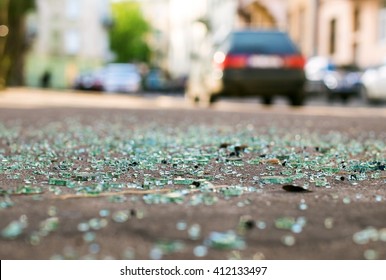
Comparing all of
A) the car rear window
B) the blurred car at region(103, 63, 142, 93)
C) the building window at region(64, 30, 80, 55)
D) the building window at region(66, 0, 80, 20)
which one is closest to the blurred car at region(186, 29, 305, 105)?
the car rear window

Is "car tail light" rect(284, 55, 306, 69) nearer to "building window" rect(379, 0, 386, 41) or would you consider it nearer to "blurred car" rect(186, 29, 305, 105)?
"blurred car" rect(186, 29, 305, 105)

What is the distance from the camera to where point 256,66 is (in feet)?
47.7

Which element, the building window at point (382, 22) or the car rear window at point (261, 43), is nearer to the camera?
the car rear window at point (261, 43)

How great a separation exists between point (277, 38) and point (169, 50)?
71632 mm

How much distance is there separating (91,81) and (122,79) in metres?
3.59

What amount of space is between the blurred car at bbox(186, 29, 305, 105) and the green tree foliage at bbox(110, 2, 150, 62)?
68.5 metres

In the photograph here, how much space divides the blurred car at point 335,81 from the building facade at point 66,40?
37224 mm

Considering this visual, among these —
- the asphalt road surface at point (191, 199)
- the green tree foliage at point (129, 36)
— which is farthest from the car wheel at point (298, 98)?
the green tree foliage at point (129, 36)

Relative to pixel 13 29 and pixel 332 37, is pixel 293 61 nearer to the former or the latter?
pixel 332 37

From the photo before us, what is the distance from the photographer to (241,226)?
8.80 feet

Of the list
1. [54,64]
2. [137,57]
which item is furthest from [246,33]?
[137,57]

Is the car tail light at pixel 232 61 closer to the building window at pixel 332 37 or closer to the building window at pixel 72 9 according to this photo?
the building window at pixel 332 37

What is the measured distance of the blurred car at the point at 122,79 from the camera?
36594mm
